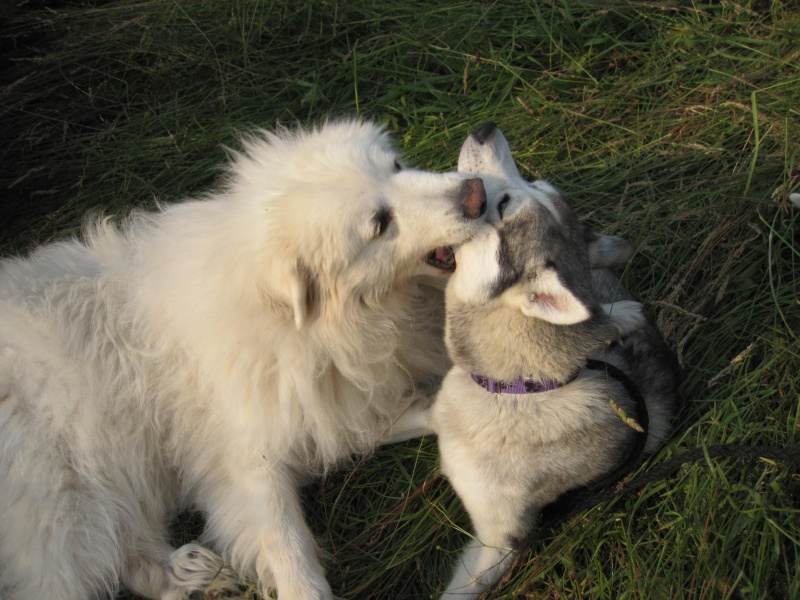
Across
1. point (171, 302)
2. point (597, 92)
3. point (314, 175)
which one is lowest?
point (597, 92)

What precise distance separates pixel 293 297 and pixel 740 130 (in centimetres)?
258

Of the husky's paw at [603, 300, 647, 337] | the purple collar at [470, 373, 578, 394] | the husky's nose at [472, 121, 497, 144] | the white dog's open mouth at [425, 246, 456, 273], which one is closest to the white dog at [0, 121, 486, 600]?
the white dog's open mouth at [425, 246, 456, 273]

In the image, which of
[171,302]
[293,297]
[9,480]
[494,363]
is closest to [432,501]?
[494,363]

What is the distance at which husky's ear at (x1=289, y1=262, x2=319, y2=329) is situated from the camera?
2.72 meters

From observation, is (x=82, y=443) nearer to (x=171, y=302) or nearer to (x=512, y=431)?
(x=171, y=302)

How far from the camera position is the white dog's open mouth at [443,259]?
282 centimetres

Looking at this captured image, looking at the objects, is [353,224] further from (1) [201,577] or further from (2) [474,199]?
(1) [201,577]

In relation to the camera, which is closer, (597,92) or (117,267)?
(117,267)

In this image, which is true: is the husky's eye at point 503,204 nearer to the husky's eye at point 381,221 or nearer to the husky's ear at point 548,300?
the husky's ear at point 548,300

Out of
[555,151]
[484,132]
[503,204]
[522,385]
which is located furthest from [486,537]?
[555,151]

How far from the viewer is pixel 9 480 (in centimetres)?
304

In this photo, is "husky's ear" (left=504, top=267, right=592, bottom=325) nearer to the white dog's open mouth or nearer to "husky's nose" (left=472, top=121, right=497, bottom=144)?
the white dog's open mouth

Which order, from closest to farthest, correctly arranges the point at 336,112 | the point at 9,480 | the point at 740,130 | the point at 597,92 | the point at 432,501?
the point at 9,480 < the point at 432,501 < the point at 740,130 < the point at 597,92 < the point at 336,112

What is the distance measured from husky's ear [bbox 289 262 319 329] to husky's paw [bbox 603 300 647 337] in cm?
112
